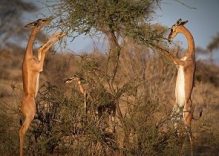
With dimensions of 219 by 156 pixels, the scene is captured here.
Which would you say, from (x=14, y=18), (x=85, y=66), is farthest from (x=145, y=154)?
(x=14, y=18)

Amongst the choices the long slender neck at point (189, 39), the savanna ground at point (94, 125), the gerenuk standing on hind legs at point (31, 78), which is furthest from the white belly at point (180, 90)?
the gerenuk standing on hind legs at point (31, 78)

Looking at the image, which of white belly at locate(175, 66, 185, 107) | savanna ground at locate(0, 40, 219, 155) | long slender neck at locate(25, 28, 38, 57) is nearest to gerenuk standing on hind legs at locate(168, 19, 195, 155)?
white belly at locate(175, 66, 185, 107)

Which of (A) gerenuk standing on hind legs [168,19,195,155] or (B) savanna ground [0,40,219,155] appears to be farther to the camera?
(A) gerenuk standing on hind legs [168,19,195,155]

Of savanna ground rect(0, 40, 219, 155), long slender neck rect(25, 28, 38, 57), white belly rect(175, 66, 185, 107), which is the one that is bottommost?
savanna ground rect(0, 40, 219, 155)

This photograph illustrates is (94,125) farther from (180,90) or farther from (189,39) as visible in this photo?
(189,39)

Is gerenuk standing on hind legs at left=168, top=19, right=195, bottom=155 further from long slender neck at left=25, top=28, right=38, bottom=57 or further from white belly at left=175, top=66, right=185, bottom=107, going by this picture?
long slender neck at left=25, top=28, right=38, bottom=57

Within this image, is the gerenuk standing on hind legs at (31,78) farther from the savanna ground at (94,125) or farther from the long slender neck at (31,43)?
the savanna ground at (94,125)

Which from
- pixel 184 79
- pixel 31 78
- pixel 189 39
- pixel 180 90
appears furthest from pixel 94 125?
pixel 189 39

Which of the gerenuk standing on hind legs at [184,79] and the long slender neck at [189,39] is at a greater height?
the long slender neck at [189,39]

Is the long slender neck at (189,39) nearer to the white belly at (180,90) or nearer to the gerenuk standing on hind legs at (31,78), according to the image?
the white belly at (180,90)

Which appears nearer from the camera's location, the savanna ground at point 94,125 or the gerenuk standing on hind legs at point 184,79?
the savanna ground at point 94,125

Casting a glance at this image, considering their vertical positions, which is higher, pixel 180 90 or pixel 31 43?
pixel 31 43

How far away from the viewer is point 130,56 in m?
15.0

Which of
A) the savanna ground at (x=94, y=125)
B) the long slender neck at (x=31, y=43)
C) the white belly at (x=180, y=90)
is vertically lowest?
the savanna ground at (x=94, y=125)
